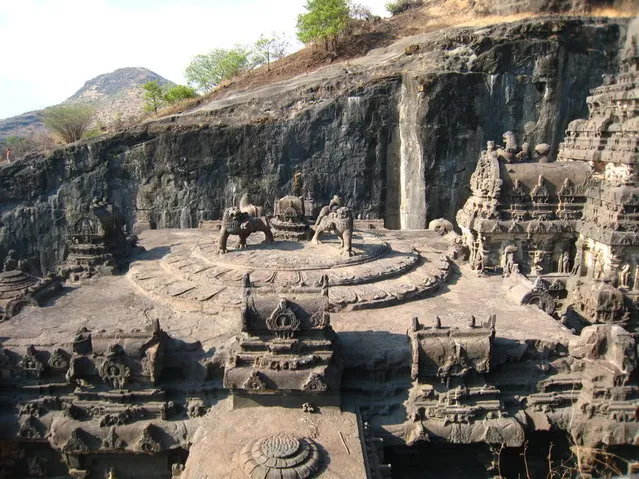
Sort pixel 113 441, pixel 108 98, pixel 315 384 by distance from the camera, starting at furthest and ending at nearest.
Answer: pixel 108 98
pixel 113 441
pixel 315 384

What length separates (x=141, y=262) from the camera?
15.6 m

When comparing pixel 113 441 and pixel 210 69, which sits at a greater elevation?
pixel 210 69

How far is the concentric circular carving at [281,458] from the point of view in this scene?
7.15 m

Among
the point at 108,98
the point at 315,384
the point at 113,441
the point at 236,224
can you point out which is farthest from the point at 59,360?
the point at 108,98

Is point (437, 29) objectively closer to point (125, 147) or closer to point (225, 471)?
point (125, 147)

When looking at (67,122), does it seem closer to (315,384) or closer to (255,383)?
(255,383)

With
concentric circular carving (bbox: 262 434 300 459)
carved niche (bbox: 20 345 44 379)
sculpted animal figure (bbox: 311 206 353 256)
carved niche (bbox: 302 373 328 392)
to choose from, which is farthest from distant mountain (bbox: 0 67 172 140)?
concentric circular carving (bbox: 262 434 300 459)

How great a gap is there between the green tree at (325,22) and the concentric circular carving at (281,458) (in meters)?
36.5

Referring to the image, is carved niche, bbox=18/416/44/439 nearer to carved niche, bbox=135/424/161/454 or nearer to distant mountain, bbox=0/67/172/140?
carved niche, bbox=135/424/161/454

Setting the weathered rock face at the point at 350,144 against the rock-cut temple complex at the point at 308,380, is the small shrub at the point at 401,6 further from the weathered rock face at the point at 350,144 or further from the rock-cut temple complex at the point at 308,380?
the rock-cut temple complex at the point at 308,380

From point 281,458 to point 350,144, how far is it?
2658 centimetres

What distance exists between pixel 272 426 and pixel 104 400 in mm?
3549

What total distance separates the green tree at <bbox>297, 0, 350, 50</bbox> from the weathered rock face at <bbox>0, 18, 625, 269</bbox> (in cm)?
909

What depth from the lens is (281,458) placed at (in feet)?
24.1
